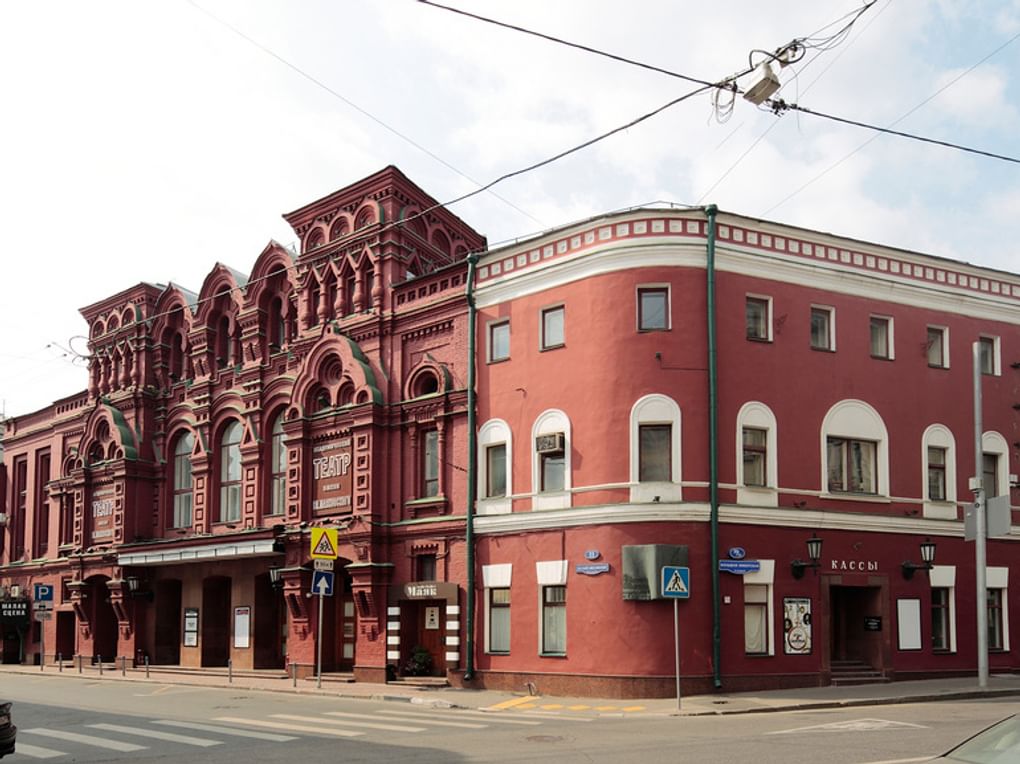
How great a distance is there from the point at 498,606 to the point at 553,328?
22.4 ft

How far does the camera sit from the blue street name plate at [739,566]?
2402 cm

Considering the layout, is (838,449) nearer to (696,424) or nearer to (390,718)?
(696,424)

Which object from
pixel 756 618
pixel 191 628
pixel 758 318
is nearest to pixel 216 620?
pixel 191 628

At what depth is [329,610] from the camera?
1227 inches

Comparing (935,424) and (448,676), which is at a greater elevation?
(935,424)

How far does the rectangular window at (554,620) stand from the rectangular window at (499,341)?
600 centimetres

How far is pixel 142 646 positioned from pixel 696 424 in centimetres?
2317

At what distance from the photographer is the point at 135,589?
3784 centimetres

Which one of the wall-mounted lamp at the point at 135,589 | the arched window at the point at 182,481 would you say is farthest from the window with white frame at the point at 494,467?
the wall-mounted lamp at the point at 135,589

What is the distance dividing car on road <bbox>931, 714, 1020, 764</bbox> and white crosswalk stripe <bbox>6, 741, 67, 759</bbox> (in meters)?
13.6

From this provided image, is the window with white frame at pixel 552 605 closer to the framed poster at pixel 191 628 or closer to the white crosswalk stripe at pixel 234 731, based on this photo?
the white crosswalk stripe at pixel 234 731

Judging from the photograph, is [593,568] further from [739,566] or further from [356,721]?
[356,721]

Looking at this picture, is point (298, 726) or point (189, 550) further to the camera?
point (189, 550)

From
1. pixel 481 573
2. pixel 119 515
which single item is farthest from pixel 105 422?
pixel 481 573
